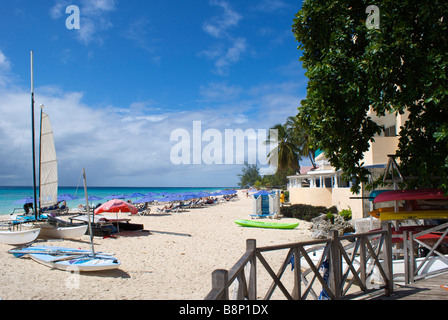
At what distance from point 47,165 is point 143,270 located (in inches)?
519

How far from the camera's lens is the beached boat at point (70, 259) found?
34.9 feet

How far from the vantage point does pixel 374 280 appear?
8.50 meters

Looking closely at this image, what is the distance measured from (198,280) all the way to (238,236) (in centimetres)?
859

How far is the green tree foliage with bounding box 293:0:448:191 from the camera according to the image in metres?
6.04

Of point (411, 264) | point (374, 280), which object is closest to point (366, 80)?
point (411, 264)

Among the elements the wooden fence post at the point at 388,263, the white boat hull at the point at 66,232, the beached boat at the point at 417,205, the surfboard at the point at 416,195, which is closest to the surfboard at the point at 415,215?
the beached boat at the point at 417,205

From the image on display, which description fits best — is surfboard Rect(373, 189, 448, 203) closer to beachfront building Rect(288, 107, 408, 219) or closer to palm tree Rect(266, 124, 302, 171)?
beachfront building Rect(288, 107, 408, 219)

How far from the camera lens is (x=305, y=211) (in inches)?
985

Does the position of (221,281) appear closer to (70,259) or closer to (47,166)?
(70,259)

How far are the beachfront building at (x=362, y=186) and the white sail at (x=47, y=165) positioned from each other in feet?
58.3

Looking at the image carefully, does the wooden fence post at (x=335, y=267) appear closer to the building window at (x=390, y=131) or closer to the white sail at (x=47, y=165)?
the building window at (x=390, y=131)

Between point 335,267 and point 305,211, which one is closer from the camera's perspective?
point 335,267

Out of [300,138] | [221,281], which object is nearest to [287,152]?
[300,138]
